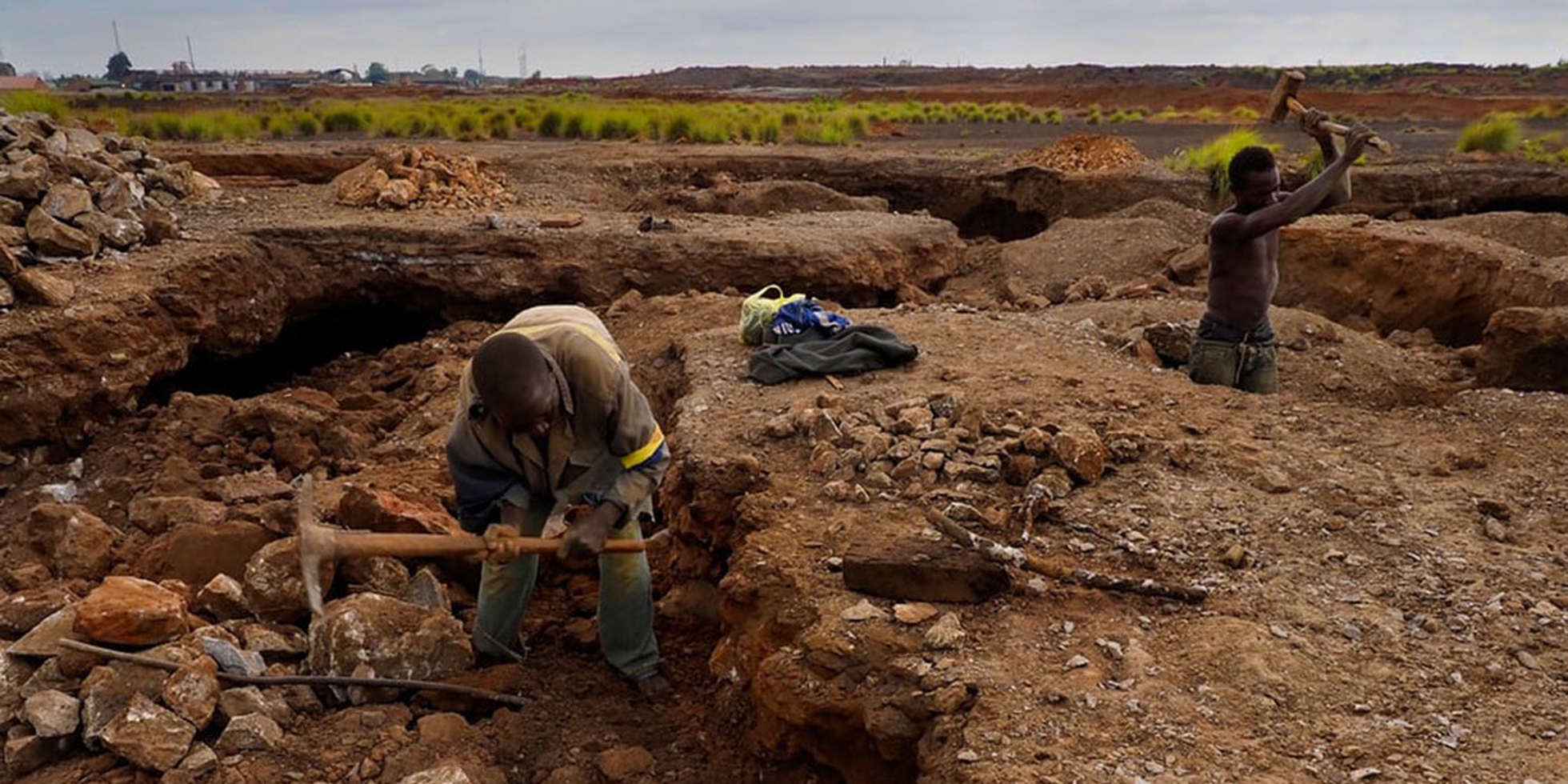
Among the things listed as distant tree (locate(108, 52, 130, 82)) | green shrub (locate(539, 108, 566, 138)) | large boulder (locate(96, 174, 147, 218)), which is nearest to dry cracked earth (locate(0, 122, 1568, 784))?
large boulder (locate(96, 174, 147, 218))

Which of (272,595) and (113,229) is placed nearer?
(272,595)

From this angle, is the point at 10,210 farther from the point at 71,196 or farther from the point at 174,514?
the point at 174,514

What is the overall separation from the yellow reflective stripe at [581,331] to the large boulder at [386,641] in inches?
43.8

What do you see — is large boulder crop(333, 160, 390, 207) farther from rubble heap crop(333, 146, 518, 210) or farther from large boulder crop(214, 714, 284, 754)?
large boulder crop(214, 714, 284, 754)

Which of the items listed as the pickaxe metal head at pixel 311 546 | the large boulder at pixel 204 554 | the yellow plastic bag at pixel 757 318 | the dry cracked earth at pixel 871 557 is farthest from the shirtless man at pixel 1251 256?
the large boulder at pixel 204 554

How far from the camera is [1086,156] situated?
12.8 m

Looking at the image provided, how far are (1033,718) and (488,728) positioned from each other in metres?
1.78

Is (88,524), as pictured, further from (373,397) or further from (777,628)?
(777,628)

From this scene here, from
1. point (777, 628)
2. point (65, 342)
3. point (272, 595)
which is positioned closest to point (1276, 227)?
point (777, 628)

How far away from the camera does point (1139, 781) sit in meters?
2.40

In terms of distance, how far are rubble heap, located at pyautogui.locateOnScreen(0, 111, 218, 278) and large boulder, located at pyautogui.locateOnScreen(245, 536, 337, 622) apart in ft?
12.8

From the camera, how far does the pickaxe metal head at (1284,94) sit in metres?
5.33

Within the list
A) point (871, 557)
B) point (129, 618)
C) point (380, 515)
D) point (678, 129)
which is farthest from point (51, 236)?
point (678, 129)

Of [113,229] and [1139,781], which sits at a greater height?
[113,229]
